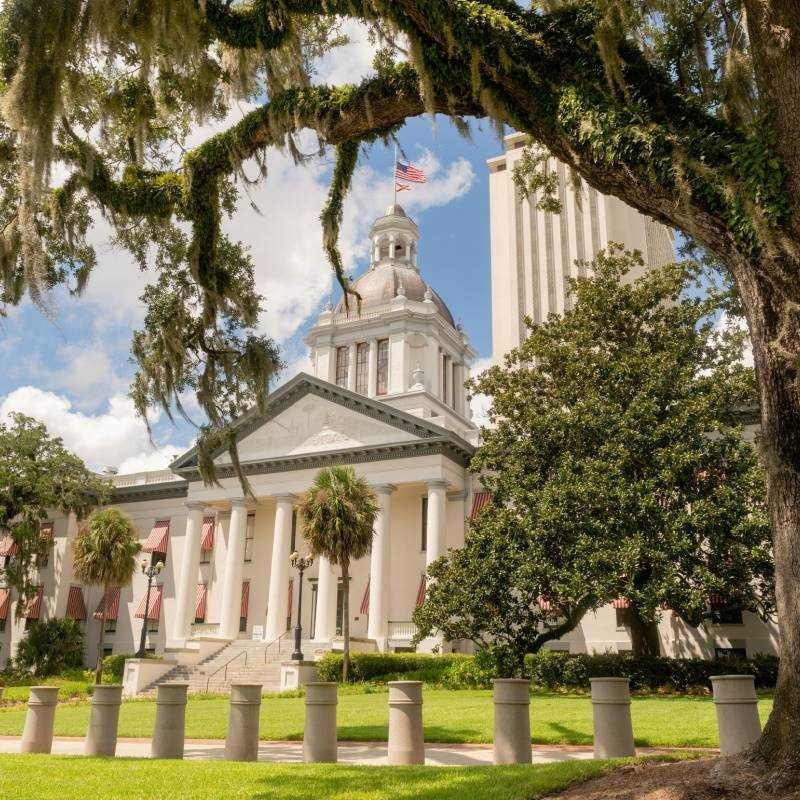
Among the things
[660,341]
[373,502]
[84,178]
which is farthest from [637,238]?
[84,178]

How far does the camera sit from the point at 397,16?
7.00 metres

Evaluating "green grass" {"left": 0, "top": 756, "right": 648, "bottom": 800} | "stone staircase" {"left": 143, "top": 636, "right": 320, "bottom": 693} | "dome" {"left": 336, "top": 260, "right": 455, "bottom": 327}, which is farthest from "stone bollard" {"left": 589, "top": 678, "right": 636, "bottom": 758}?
"dome" {"left": 336, "top": 260, "right": 455, "bottom": 327}

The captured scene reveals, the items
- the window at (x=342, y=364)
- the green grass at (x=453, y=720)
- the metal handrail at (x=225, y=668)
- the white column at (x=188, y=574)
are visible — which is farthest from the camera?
the window at (x=342, y=364)

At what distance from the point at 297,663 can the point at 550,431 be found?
12.2 meters

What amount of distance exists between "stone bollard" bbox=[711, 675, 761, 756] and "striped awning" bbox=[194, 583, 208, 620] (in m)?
35.2

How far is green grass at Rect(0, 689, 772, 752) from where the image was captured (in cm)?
1333

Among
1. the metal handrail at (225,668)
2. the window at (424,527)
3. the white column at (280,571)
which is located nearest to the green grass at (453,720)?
the metal handrail at (225,668)

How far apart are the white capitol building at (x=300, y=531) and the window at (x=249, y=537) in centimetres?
7

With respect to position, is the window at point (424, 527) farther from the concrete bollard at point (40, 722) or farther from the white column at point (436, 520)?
the concrete bollard at point (40, 722)

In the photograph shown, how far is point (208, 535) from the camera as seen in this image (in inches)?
1677

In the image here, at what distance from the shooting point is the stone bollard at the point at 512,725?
9781 millimetres

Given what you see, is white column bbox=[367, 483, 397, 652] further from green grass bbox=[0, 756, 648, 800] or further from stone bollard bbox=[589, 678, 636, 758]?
green grass bbox=[0, 756, 648, 800]

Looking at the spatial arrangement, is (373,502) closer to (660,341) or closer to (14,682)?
(660,341)

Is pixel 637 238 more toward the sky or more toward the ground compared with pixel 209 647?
more toward the sky
